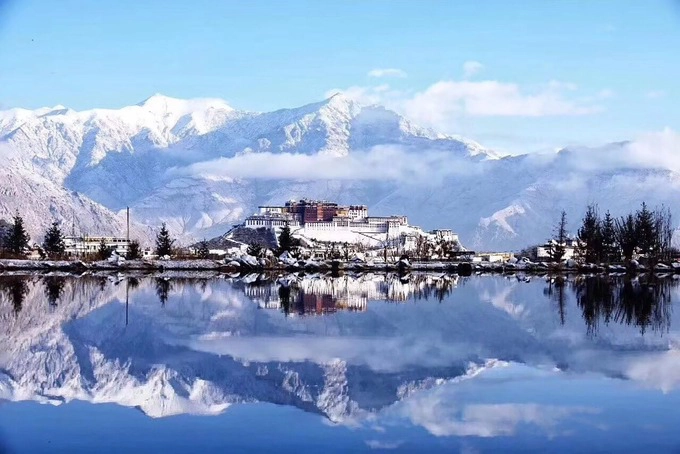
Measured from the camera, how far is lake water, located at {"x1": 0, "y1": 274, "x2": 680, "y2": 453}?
321 inches

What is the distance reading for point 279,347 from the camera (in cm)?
1424

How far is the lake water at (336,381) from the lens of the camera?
815cm

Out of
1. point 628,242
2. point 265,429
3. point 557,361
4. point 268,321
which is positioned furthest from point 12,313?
point 628,242

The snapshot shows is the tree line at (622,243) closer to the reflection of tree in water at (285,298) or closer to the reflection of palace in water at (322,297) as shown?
the reflection of palace in water at (322,297)

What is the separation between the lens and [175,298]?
2628 cm

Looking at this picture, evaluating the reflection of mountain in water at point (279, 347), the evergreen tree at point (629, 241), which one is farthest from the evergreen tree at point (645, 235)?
the reflection of mountain in water at point (279, 347)

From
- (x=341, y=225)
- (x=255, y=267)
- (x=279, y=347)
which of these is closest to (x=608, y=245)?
(x=255, y=267)

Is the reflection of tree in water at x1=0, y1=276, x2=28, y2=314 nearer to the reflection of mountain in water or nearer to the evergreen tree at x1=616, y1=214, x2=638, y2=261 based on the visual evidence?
the reflection of mountain in water

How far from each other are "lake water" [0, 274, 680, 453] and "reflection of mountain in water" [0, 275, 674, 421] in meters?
0.04

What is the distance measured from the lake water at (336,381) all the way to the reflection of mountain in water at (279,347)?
38 mm

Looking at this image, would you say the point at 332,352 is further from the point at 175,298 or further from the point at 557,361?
the point at 175,298

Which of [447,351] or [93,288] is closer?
[447,351]

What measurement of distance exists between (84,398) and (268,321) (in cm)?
890

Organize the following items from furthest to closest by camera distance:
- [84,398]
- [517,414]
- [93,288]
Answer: [93,288] < [84,398] < [517,414]
